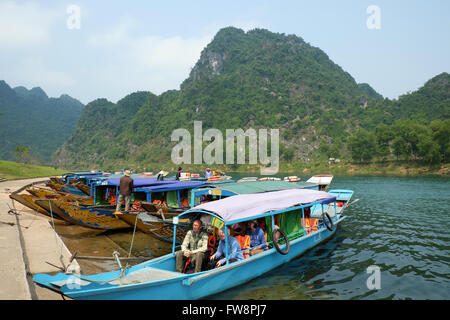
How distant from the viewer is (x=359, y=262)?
32.2 feet

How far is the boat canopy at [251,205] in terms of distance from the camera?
7387mm

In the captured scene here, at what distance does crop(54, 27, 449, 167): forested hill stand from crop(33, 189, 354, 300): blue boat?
225 feet

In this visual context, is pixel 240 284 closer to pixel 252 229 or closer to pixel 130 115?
pixel 252 229

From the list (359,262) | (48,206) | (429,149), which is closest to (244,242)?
(359,262)

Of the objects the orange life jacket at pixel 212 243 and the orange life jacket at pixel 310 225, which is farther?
the orange life jacket at pixel 310 225

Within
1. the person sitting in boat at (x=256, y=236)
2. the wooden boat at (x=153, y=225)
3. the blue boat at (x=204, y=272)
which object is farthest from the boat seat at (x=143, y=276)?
the wooden boat at (x=153, y=225)

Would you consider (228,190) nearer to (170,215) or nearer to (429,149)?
(170,215)

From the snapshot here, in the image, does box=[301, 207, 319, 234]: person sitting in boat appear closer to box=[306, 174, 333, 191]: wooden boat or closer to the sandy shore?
the sandy shore

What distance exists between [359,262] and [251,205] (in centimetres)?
484

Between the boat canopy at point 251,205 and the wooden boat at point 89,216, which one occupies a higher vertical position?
the boat canopy at point 251,205

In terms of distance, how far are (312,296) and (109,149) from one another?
158204mm

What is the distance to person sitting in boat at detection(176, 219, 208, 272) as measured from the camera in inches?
277

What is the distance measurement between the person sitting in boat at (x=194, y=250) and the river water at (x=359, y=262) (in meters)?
1.02

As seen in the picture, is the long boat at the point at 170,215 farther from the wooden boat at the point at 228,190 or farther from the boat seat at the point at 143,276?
the boat seat at the point at 143,276
